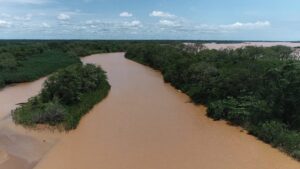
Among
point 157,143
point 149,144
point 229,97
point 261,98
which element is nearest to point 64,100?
point 149,144

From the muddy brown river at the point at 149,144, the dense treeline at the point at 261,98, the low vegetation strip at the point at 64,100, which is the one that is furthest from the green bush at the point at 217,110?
the low vegetation strip at the point at 64,100

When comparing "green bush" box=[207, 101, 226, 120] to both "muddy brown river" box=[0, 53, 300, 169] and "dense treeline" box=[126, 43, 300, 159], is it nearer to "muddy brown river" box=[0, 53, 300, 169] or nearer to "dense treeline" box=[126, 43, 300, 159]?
"dense treeline" box=[126, 43, 300, 159]

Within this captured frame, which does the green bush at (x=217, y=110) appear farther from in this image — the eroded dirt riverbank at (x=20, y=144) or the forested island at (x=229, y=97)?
the eroded dirt riverbank at (x=20, y=144)

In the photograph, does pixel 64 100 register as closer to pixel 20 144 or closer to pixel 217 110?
pixel 20 144

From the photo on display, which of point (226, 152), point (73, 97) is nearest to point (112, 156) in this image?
point (226, 152)

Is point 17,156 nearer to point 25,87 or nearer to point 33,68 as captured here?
point 25,87

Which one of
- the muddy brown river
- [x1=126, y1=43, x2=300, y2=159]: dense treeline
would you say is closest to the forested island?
[x1=126, y1=43, x2=300, y2=159]: dense treeline
